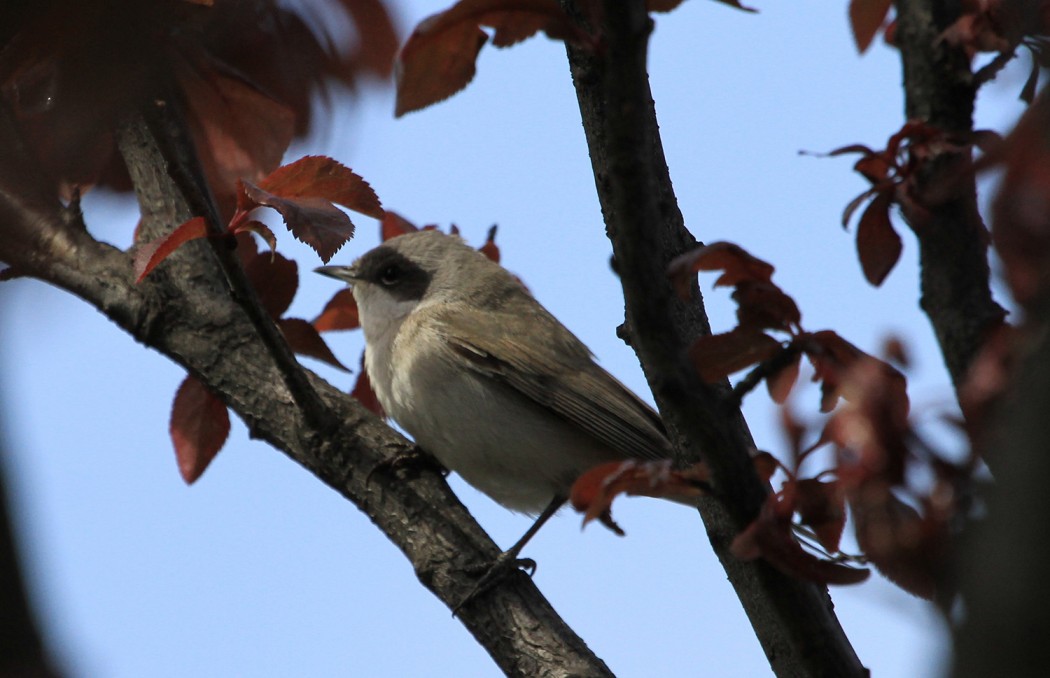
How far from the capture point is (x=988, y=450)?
1.91m

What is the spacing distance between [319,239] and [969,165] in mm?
1681

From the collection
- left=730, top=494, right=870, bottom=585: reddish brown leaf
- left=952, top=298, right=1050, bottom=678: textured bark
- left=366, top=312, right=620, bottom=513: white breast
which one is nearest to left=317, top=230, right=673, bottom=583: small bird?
left=366, top=312, right=620, bottom=513: white breast

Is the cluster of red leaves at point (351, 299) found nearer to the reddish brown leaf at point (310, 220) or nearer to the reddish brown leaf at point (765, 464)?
the reddish brown leaf at point (310, 220)

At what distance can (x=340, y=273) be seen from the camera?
6.66 metres

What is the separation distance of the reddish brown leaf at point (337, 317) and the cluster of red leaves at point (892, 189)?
302 cm

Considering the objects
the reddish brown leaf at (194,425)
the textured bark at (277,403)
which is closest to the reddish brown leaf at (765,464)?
the textured bark at (277,403)

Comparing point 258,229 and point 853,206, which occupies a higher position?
point 853,206

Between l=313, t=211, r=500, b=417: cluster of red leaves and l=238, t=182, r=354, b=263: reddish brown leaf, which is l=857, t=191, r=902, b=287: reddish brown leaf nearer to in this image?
l=238, t=182, r=354, b=263: reddish brown leaf

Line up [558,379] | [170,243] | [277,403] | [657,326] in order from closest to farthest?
1. [657,326]
2. [170,243]
3. [277,403]
4. [558,379]

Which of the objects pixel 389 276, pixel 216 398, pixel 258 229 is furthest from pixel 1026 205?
pixel 389 276

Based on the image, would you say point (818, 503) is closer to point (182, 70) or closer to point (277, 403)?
point (182, 70)

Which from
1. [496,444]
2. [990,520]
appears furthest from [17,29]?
[496,444]

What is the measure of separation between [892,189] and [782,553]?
0.81 meters

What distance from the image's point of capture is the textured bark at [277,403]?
3945 mm
